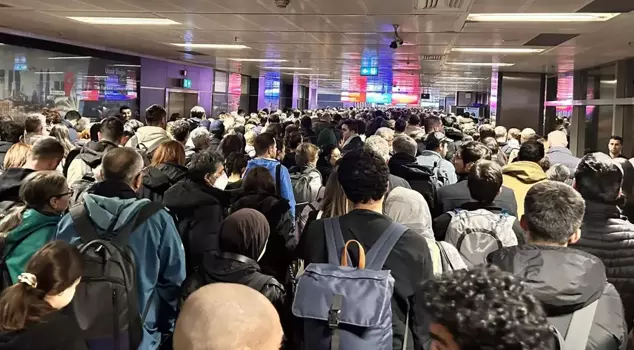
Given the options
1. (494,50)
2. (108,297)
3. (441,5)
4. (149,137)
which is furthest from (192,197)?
(494,50)

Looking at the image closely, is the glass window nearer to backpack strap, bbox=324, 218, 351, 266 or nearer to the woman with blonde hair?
the woman with blonde hair

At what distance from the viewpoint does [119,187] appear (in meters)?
3.12

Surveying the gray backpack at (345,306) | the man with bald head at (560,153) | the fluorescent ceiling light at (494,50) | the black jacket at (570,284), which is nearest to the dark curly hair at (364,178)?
the gray backpack at (345,306)

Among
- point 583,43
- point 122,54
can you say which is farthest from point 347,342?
point 122,54

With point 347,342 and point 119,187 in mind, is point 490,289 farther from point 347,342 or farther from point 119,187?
point 119,187

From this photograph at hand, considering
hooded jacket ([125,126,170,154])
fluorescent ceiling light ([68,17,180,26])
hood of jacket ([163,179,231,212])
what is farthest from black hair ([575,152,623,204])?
fluorescent ceiling light ([68,17,180,26])

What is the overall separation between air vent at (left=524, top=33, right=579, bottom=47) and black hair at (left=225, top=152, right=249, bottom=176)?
5558 mm

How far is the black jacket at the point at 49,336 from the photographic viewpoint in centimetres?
204

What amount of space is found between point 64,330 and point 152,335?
0.81 meters

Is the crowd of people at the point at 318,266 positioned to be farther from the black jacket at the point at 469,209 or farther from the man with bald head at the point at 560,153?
the man with bald head at the point at 560,153

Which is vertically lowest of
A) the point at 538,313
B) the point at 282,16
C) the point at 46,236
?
the point at 46,236

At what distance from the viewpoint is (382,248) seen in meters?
2.32

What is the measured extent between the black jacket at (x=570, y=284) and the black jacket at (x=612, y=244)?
2.39 feet

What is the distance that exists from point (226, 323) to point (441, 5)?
5779mm
